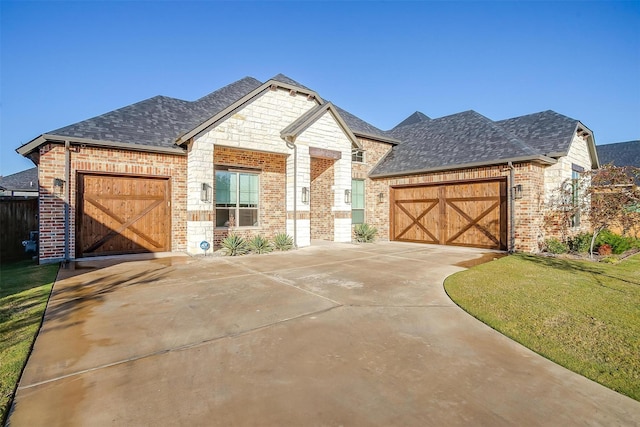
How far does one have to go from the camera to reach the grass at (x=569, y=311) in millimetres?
3359

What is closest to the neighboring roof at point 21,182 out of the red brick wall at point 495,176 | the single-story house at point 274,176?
the single-story house at point 274,176

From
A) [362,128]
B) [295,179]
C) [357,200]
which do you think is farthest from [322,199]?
[362,128]

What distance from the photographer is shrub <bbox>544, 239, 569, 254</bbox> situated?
1116 cm

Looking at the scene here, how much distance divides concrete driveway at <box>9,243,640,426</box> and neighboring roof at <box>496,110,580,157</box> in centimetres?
1001

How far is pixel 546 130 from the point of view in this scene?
1327 cm

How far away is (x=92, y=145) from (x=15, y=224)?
3873mm

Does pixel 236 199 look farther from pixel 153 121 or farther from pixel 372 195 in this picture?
pixel 372 195

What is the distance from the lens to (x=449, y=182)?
13.2 meters

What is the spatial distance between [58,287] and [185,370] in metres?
4.94

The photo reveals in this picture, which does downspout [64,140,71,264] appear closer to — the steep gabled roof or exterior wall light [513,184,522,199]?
the steep gabled roof

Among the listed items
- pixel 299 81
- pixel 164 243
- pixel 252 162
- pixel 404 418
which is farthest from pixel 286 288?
pixel 299 81

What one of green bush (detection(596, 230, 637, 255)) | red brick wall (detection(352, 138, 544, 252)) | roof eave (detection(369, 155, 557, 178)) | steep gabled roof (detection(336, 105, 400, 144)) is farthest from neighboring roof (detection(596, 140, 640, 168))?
steep gabled roof (detection(336, 105, 400, 144))

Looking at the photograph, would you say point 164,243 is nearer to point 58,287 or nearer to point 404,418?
point 58,287

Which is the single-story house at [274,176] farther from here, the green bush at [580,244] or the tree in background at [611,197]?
the green bush at [580,244]
